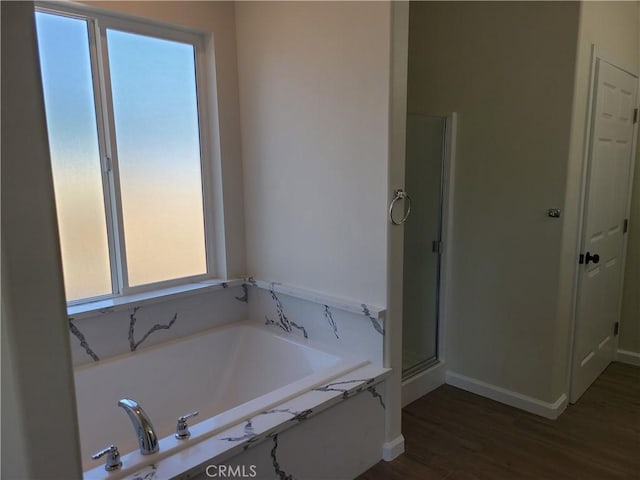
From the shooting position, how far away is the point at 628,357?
10.8ft

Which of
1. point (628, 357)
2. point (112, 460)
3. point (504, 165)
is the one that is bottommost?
point (628, 357)

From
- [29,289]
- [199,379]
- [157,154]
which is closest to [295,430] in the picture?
[199,379]

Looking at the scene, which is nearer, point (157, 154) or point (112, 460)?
point (112, 460)

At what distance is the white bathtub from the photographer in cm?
208

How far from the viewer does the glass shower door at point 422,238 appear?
2754 millimetres

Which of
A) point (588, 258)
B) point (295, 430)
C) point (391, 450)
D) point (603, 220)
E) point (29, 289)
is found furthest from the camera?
point (603, 220)

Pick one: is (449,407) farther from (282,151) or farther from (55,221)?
(55,221)

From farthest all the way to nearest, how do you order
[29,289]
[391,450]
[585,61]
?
[585,61] → [391,450] → [29,289]

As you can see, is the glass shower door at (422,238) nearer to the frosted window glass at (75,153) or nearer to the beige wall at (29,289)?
the frosted window glass at (75,153)

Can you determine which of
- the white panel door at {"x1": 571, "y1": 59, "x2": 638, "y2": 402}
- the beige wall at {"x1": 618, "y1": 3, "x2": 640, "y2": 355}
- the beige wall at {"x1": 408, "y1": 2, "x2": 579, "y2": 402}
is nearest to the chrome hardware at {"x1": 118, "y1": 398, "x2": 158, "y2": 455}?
the beige wall at {"x1": 408, "y1": 2, "x2": 579, "y2": 402}

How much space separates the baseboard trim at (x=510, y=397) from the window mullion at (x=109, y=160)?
6.85 ft

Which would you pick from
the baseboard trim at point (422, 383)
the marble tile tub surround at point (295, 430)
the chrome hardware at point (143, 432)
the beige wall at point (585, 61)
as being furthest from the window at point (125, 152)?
the beige wall at point (585, 61)

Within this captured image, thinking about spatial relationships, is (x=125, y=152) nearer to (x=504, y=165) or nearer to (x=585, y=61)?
(x=504, y=165)

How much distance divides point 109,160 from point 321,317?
1.35 meters
